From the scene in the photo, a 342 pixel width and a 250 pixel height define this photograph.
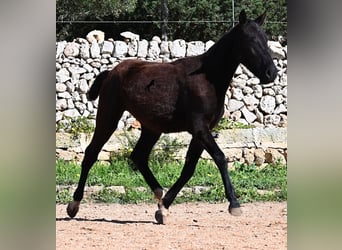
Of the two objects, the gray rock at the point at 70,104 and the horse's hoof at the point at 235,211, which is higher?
the gray rock at the point at 70,104

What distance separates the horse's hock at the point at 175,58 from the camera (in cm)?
731

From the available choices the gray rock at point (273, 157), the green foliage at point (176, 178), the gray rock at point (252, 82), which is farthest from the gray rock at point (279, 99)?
the green foliage at point (176, 178)

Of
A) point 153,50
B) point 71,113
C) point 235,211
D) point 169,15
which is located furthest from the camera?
point 169,15

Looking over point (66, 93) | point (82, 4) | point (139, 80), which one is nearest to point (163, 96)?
point (139, 80)

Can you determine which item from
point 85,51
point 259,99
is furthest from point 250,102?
point 85,51

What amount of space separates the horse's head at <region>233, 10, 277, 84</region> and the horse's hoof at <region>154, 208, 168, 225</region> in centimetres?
143

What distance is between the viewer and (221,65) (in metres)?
5.16

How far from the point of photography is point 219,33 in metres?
7.71

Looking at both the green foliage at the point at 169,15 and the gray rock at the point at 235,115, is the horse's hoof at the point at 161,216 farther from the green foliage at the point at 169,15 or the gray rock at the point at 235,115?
the green foliage at the point at 169,15

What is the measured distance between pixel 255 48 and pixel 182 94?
0.69 meters

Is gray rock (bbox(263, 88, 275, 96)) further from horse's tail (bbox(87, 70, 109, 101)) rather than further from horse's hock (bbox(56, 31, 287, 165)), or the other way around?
horse's tail (bbox(87, 70, 109, 101))

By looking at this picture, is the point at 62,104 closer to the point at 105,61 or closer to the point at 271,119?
the point at 105,61
